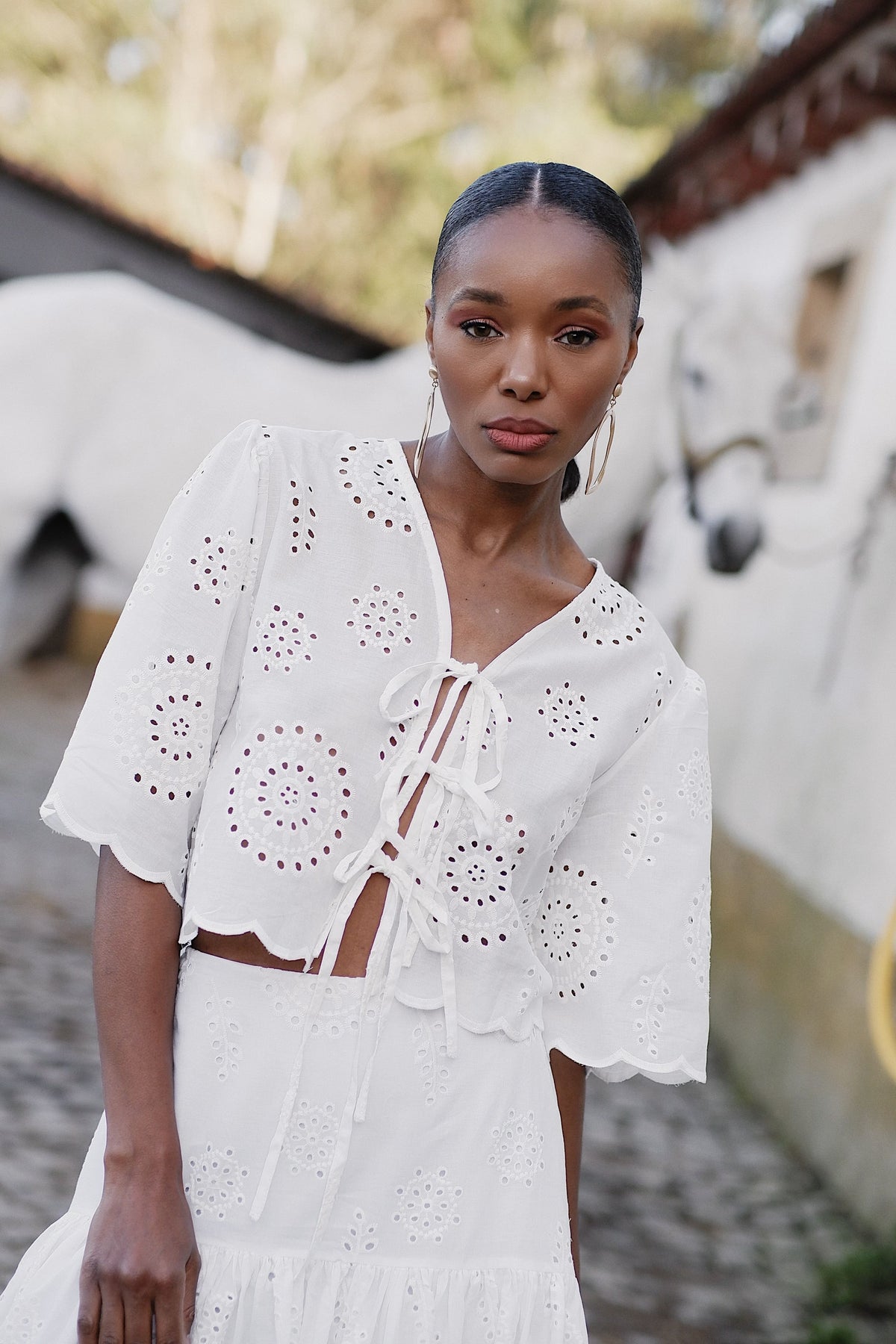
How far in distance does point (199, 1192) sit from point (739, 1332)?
2.53m

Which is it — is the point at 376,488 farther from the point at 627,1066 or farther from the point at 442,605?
the point at 627,1066

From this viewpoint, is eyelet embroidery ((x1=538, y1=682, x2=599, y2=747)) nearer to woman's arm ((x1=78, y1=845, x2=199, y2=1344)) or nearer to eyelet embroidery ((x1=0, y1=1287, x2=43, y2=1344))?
woman's arm ((x1=78, y1=845, x2=199, y2=1344))

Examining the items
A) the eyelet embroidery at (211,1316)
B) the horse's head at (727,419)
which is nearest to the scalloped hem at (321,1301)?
the eyelet embroidery at (211,1316)

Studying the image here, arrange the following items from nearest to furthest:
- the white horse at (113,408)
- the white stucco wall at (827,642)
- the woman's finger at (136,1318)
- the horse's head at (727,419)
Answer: the woman's finger at (136,1318), the white stucco wall at (827,642), the white horse at (113,408), the horse's head at (727,419)

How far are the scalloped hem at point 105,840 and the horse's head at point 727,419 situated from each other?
421cm

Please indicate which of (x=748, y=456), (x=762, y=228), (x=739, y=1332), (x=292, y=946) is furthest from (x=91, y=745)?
(x=762, y=228)

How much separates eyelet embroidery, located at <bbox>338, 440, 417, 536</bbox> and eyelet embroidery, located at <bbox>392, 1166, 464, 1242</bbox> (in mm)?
573

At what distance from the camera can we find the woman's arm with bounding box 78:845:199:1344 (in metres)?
1.08

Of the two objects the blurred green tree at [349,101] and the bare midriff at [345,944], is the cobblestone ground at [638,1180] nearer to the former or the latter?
the bare midriff at [345,944]

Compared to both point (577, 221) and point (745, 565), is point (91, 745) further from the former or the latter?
point (745, 565)

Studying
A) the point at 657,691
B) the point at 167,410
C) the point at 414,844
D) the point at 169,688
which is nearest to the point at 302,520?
the point at 169,688

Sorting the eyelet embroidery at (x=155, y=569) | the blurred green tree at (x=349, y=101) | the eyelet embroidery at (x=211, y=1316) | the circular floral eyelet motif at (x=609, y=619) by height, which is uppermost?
the blurred green tree at (x=349, y=101)

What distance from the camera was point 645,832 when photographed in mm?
1416

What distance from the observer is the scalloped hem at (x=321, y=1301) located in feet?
3.74
